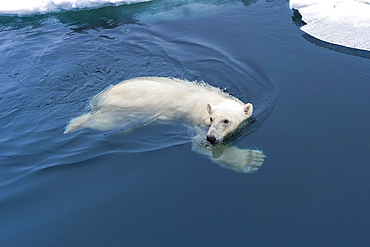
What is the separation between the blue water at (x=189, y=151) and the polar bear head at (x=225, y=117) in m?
0.36

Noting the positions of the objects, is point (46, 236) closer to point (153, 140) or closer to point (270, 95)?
point (153, 140)

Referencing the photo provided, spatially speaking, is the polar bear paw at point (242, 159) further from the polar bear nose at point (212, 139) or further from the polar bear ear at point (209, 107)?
the polar bear ear at point (209, 107)

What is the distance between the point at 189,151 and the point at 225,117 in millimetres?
870

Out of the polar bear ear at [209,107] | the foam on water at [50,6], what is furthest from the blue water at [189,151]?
the foam on water at [50,6]

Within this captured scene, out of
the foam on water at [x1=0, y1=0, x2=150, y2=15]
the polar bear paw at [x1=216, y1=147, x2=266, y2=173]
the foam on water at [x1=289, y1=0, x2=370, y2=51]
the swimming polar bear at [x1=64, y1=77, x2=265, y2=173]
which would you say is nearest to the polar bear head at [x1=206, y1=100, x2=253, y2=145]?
the swimming polar bear at [x1=64, y1=77, x2=265, y2=173]

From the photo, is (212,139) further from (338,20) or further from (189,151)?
(338,20)

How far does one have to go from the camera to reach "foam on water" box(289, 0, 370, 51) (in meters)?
9.09

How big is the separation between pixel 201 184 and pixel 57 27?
945 centimetres

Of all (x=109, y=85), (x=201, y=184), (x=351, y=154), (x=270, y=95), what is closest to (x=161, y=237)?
(x=201, y=184)

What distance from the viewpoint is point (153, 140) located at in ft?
20.8

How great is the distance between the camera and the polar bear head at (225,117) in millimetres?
5961

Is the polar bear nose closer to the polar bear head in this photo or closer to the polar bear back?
the polar bear head

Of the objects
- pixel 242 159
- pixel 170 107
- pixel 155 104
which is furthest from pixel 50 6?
pixel 242 159

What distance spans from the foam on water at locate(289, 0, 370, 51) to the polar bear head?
404cm
